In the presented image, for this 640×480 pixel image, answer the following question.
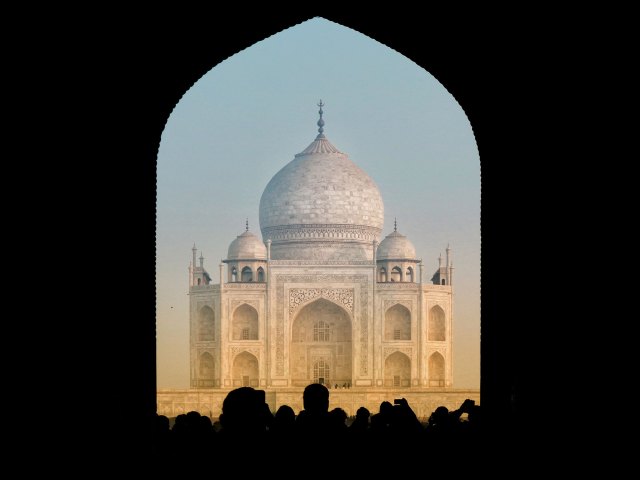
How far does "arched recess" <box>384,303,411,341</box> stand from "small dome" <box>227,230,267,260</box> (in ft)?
13.2

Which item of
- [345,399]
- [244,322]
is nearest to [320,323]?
[244,322]

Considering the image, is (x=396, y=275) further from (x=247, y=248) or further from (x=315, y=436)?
(x=315, y=436)

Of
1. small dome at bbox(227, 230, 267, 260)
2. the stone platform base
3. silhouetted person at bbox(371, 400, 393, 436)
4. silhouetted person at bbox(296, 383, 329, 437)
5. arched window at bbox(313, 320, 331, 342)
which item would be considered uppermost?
small dome at bbox(227, 230, 267, 260)

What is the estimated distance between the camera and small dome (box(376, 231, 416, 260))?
115 feet

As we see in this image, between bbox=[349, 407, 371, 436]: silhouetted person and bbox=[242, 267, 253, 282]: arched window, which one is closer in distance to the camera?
bbox=[349, 407, 371, 436]: silhouetted person

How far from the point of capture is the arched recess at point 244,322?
33.2 meters

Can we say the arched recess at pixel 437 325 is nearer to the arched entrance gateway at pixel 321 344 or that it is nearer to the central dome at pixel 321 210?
the arched entrance gateway at pixel 321 344

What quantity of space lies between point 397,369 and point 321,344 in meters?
2.15

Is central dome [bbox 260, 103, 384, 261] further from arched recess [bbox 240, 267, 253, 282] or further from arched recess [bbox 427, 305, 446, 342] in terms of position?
arched recess [bbox 427, 305, 446, 342]

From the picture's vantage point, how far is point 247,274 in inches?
1374

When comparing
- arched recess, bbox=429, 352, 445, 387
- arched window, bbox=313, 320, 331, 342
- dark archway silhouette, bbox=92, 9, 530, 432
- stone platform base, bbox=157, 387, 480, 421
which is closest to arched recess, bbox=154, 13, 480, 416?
dark archway silhouette, bbox=92, 9, 530, 432
